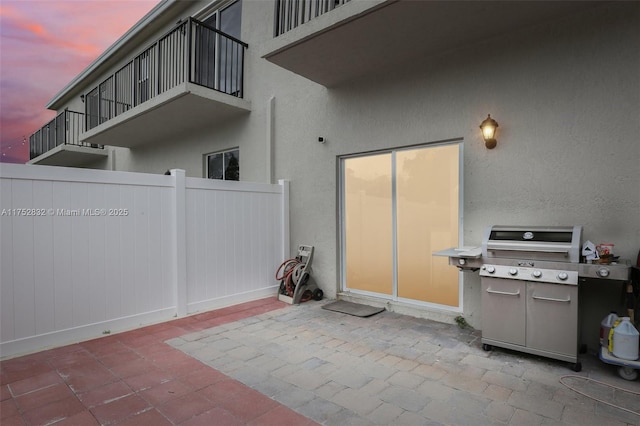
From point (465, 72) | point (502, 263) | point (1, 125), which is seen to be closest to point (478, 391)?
point (502, 263)

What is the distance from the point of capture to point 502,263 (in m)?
3.37

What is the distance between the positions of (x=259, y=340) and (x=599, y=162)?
13.5 ft

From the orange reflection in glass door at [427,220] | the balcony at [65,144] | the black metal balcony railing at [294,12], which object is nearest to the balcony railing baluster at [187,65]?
the black metal balcony railing at [294,12]

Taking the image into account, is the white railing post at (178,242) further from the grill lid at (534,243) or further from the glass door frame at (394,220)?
the grill lid at (534,243)

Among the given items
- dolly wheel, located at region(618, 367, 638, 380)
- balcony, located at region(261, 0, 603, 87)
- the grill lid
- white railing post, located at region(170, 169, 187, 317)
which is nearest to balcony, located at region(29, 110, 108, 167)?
white railing post, located at region(170, 169, 187, 317)

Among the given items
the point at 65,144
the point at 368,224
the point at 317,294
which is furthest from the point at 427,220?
the point at 65,144

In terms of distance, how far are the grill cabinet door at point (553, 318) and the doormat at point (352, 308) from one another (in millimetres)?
2089

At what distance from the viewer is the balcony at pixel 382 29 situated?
3.41 meters

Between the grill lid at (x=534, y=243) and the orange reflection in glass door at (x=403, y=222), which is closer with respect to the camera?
the grill lid at (x=534, y=243)

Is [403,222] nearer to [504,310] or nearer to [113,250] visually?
[504,310]

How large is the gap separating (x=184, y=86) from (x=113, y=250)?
3.07 meters

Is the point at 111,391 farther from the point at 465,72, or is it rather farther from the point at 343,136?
the point at 465,72

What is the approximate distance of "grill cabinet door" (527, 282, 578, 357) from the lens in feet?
9.75

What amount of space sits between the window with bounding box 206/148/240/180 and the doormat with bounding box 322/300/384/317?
3652mm
